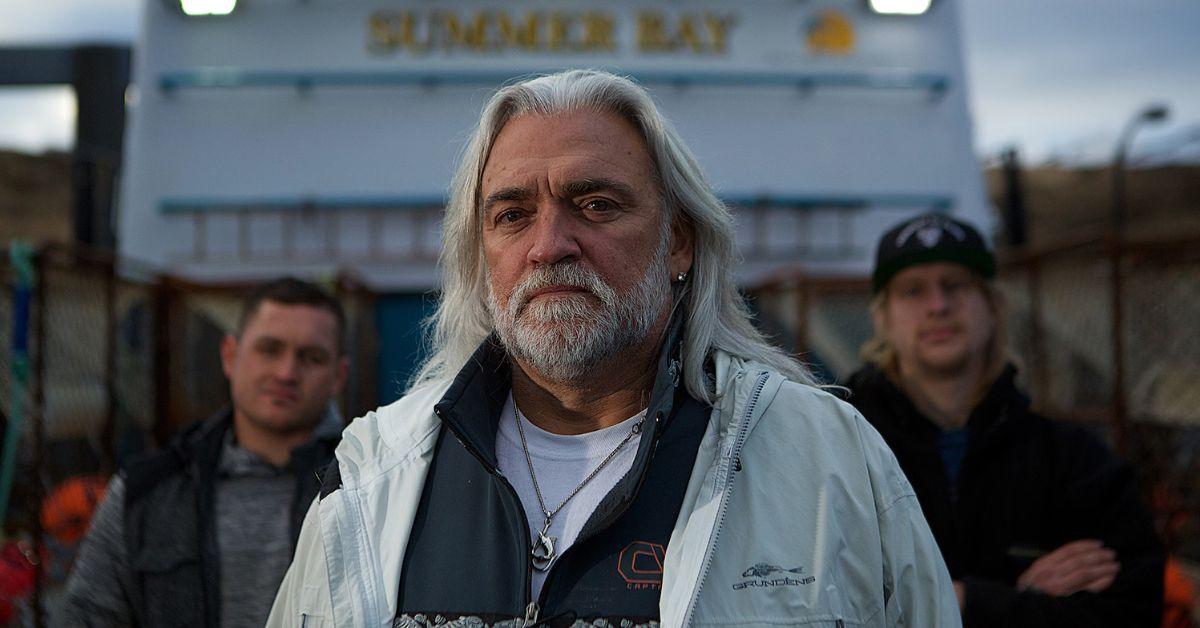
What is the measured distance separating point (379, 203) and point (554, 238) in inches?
162

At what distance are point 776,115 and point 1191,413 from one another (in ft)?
9.40

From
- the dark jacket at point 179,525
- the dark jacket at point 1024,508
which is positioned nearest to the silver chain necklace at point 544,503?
the dark jacket at point 179,525

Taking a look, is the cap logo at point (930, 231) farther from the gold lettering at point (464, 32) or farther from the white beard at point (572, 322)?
the gold lettering at point (464, 32)

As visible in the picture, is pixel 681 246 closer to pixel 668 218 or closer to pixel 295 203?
pixel 668 218

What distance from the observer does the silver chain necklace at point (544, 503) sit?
166cm

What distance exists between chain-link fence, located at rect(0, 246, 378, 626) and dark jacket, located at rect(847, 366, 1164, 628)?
109 inches

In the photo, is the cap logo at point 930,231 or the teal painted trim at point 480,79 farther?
the teal painted trim at point 480,79

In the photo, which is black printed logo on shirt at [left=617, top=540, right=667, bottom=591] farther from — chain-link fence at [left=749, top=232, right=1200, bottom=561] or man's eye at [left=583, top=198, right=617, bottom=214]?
chain-link fence at [left=749, top=232, right=1200, bottom=561]

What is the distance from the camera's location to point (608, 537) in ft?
5.38

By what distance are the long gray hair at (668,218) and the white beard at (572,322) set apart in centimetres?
15

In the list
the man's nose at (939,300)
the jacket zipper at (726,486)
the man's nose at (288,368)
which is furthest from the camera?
the man's nose at (288,368)

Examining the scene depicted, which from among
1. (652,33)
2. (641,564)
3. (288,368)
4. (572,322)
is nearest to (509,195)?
(572,322)

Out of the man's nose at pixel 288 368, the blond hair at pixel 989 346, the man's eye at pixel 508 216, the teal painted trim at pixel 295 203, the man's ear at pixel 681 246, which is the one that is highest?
the teal painted trim at pixel 295 203

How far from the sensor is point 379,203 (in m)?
5.73
